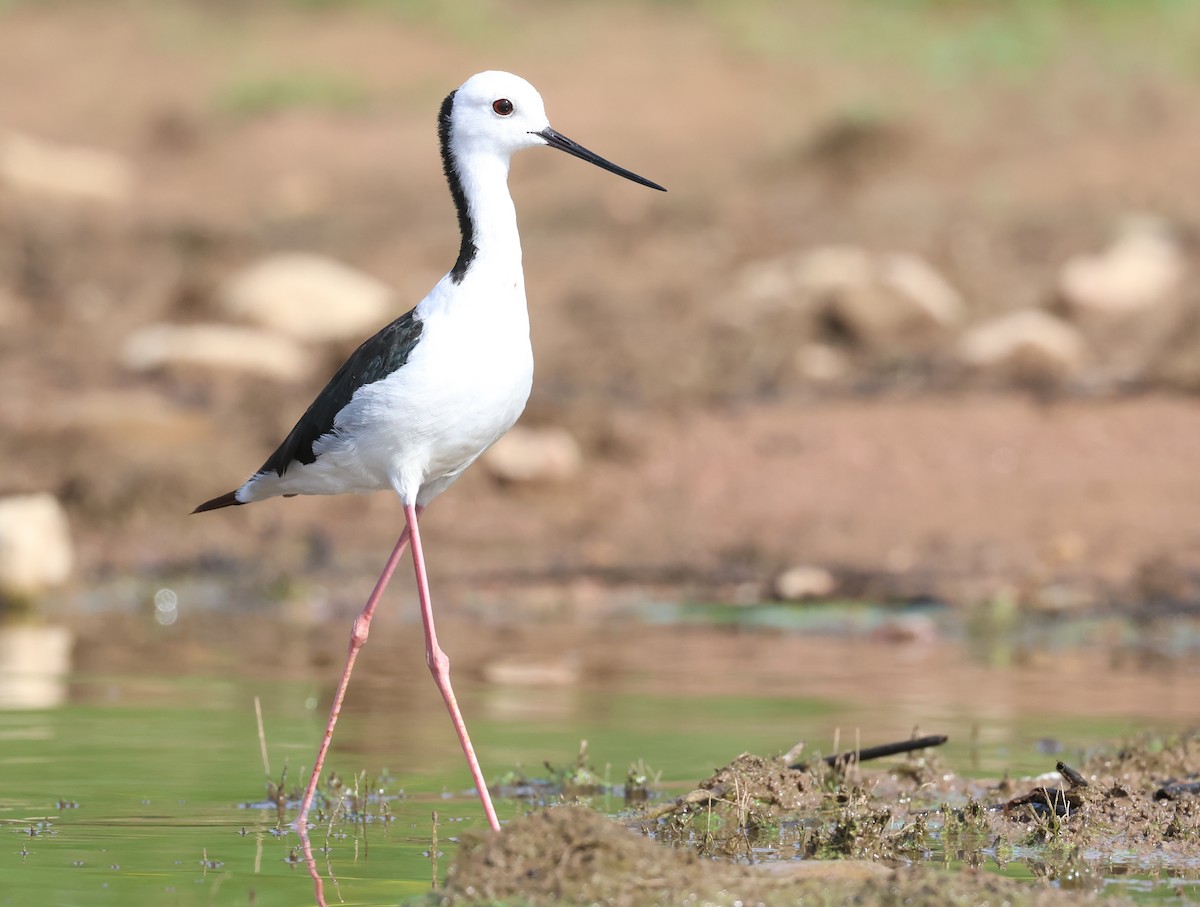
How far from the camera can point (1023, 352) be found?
15180 millimetres

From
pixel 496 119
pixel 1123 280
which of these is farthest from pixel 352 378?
pixel 1123 280

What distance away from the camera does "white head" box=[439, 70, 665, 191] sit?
20.5 feet

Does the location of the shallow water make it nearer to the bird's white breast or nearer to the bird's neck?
the bird's white breast

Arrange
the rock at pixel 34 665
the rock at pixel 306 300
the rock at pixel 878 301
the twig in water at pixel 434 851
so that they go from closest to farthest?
the twig in water at pixel 434 851, the rock at pixel 34 665, the rock at pixel 878 301, the rock at pixel 306 300

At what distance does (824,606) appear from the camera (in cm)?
1185

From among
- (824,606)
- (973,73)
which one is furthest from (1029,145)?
(824,606)

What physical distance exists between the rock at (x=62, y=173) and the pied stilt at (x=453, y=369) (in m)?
15.9

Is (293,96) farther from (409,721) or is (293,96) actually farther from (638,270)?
(409,721)

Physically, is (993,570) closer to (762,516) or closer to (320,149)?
(762,516)

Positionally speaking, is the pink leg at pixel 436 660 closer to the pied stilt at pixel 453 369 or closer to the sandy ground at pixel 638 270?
the pied stilt at pixel 453 369

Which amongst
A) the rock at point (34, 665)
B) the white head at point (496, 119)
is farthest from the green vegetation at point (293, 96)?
the white head at point (496, 119)

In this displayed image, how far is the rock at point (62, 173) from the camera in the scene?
21469mm

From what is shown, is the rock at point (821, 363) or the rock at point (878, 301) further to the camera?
the rock at point (878, 301)

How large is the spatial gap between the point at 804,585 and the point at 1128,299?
19.5 feet
